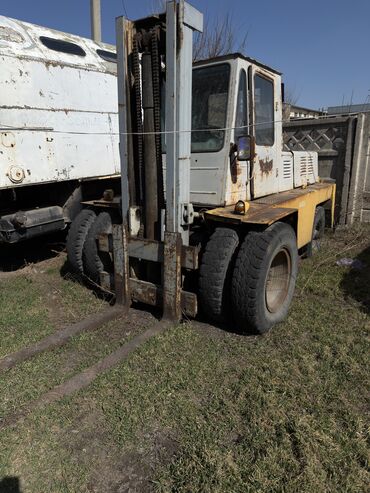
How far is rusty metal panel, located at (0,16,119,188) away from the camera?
4.92m

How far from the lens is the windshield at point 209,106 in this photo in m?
3.66

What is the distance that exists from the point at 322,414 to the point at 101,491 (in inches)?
57.6

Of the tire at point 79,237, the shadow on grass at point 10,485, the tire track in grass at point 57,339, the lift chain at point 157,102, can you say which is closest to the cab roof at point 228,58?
the lift chain at point 157,102

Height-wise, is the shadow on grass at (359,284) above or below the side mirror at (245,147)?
below

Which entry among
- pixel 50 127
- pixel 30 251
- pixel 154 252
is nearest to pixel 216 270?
pixel 154 252

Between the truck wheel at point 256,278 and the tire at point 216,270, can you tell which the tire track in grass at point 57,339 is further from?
the truck wheel at point 256,278

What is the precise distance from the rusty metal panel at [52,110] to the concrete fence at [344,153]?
3463mm

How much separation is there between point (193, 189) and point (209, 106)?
0.80 metres

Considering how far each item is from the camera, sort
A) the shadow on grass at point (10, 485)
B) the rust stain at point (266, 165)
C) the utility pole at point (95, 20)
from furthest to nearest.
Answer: the utility pole at point (95, 20)
the rust stain at point (266, 165)
the shadow on grass at point (10, 485)

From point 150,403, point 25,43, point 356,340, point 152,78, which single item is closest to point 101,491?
point 150,403

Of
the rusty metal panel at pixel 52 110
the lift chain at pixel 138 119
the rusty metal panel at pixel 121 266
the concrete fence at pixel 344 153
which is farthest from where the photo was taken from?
the concrete fence at pixel 344 153

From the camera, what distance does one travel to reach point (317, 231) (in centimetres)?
650

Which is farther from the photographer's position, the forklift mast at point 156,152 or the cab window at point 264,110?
the cab window at point 264,110

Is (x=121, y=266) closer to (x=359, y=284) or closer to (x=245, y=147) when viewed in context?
(x=245, y=147)
